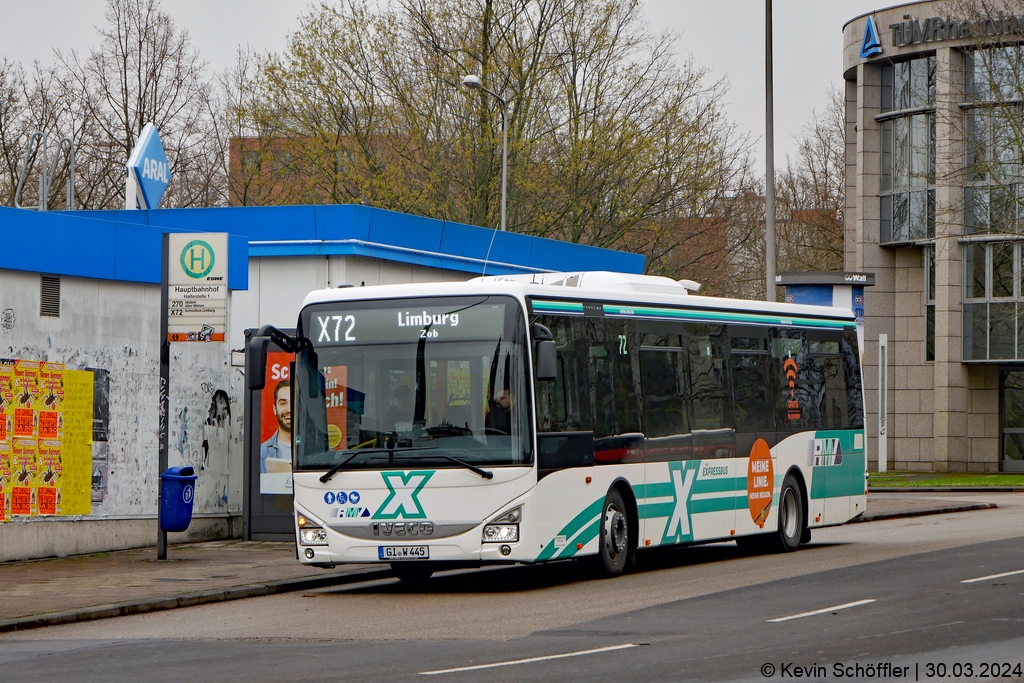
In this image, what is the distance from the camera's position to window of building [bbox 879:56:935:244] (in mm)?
48156

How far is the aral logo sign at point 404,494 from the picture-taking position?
45.1 ft

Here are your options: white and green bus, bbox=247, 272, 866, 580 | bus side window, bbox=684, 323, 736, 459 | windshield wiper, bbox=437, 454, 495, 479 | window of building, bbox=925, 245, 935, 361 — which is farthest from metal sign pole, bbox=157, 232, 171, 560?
window of building, bbox=925, 245, 935, 361

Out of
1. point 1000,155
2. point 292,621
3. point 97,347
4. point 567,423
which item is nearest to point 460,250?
point 97,347

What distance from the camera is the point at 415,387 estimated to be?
13.9 metres

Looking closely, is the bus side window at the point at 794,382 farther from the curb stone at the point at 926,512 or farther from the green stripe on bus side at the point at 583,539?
the curb stone at the point at 926,512

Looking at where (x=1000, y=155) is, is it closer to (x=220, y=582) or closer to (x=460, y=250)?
(x=460, y=250)

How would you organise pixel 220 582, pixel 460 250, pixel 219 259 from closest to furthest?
1. pixel 220 582
2. pixel 219 259
3. pixel 460 250

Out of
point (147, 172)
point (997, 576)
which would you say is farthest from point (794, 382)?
point (147, 172)

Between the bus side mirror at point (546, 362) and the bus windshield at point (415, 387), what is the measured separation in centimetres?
32

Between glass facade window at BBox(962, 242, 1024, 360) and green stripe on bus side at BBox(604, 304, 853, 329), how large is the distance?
27883 millimetres

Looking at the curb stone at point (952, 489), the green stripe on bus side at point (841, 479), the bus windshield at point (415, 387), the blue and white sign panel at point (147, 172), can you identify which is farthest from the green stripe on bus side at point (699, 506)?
the curb stone at point (952, 489)

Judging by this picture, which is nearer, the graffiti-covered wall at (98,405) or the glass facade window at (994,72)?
the graffiti-covered wall at (98,405)

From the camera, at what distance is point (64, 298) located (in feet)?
58.2

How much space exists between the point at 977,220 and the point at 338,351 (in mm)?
35783
